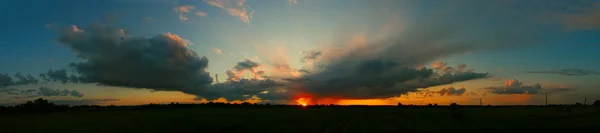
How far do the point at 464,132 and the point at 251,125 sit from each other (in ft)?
136

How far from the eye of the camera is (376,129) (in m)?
75.4

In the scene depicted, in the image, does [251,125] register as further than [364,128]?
Yes

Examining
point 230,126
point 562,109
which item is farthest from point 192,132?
point 562,109

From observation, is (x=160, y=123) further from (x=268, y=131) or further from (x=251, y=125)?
(x=268, y=131)

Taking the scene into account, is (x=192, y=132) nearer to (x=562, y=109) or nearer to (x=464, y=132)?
(x=464, y=132)

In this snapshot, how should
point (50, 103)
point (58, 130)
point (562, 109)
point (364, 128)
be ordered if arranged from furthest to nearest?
point (50, 103) → point (562, 109) → point (364, 128) → point (58, 130)

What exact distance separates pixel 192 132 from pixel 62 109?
14021cm

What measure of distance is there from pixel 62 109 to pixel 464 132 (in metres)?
178

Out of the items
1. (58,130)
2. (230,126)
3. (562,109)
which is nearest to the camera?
(58,130)

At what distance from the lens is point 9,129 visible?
7444 cm

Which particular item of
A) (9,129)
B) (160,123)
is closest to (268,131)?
(160,123)

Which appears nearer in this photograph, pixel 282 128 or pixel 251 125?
pixel 282 128

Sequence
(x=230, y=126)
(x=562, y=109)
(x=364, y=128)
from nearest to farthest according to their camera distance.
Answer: (x=364, y=128)
(x=230, y=126)
(x=562, y=109)

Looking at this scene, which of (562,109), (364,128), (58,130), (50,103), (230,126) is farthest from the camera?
(50,103)
